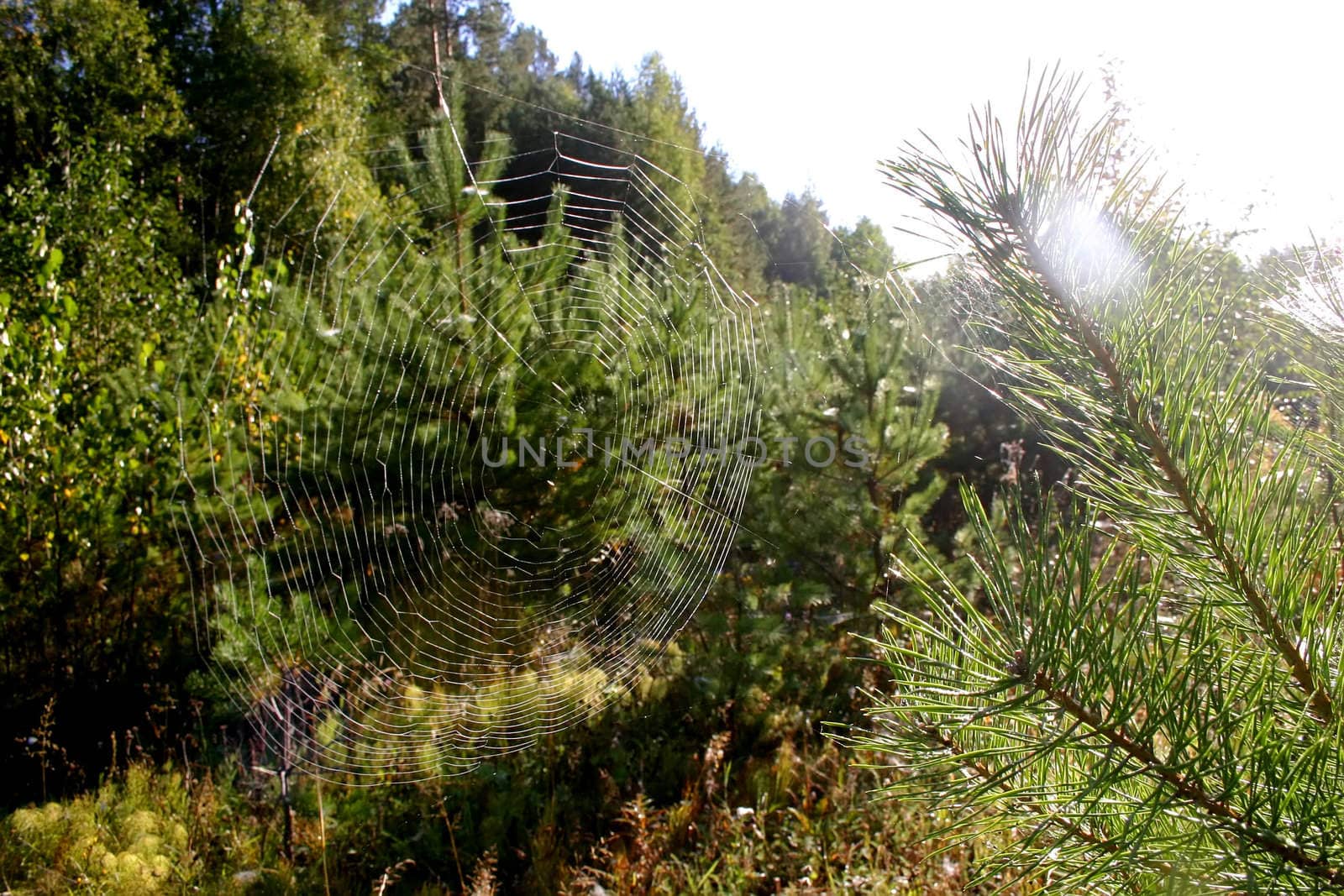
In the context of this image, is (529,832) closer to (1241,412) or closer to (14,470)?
(14,470)

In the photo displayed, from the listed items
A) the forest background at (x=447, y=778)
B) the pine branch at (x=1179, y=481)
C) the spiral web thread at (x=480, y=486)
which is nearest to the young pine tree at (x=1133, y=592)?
the pine branch at (x=1179, y=481)

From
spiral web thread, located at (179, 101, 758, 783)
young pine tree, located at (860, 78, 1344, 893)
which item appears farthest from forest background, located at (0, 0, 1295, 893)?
young pine tree, located at (860, 78, 1344, 893)

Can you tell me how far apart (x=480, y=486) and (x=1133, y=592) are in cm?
247

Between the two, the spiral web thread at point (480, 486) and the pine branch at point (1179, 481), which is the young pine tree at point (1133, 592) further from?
the spiral web thread at point (480, 486)

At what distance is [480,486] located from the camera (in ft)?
9.12

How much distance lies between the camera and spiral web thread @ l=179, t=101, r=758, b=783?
2.56 m

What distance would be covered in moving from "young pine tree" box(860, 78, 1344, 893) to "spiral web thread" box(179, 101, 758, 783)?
188 centimetres

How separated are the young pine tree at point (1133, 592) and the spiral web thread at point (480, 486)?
188 cm

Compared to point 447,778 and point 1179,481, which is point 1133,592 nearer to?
point 1179,481

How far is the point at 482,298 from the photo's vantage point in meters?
2.83

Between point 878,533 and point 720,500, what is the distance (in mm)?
563

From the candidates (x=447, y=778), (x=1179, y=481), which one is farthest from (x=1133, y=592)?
(x=447, y=778)

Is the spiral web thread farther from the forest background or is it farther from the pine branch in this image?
the pine branch

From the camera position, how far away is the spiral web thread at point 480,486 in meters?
2.56
